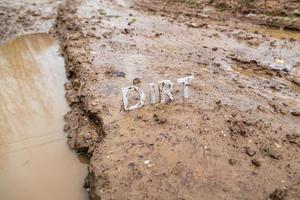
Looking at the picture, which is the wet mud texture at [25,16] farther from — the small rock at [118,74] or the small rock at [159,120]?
the small rock at [159,120]

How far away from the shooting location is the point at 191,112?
3.98 m

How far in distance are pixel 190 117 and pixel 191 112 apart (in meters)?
0.12

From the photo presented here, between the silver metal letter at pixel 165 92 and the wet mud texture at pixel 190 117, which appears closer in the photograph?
the wet mud texture at pixel 190 117

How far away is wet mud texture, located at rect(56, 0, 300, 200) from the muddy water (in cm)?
25

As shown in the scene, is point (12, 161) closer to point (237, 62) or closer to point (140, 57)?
point (140, 57)

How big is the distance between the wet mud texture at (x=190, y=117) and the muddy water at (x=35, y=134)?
25 cm

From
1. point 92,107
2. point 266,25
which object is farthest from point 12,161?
point 266,25

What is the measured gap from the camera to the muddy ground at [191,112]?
3.00 metres

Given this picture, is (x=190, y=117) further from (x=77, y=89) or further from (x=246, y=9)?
(x=246, y=9)

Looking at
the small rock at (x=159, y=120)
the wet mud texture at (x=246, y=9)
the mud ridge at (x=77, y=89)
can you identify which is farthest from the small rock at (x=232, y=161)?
the wet mud texture at (x=246, y=9)

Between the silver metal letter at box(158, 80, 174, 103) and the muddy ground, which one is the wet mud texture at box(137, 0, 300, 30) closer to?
the muddy ground

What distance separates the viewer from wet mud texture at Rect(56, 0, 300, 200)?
2.99 meters

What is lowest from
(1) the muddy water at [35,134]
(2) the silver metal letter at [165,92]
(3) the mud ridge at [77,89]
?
(1) the muddy water at [35,134]

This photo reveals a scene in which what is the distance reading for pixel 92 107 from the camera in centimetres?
429
